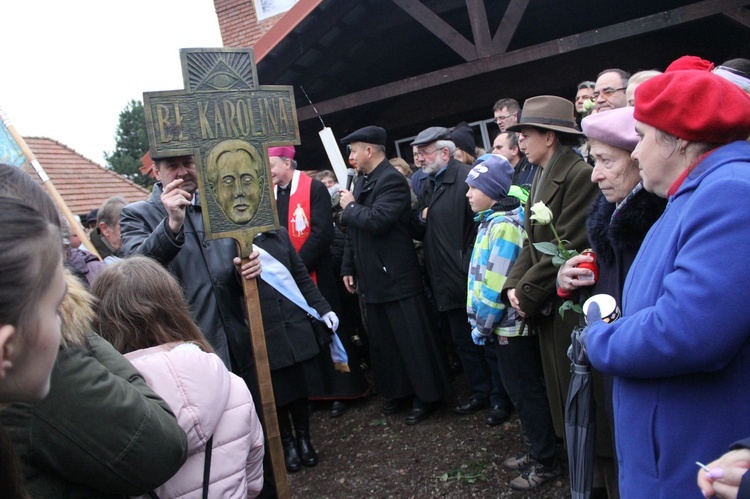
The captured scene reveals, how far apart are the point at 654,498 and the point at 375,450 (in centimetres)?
307

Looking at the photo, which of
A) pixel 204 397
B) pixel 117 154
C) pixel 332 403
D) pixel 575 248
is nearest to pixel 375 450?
pixel 332 403

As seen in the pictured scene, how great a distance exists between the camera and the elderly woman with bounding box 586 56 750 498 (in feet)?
4.96

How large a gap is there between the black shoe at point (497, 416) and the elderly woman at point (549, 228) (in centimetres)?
128

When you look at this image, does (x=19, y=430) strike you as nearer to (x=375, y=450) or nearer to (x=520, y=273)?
(x=520, y=273)

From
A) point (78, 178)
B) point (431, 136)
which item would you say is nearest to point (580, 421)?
point (431, 136)

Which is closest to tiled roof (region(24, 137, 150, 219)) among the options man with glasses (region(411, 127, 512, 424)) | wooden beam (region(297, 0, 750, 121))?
wooden beam (region(297, 0, 750, 121))

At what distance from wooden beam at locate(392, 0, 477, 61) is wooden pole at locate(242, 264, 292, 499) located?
15.0ft

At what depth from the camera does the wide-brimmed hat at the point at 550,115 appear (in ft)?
10.7

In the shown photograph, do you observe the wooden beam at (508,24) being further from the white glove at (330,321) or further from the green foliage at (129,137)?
the green foliage at (129,137)

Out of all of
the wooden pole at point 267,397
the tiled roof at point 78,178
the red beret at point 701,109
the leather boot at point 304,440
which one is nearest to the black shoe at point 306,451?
the leather boot at point 304,440

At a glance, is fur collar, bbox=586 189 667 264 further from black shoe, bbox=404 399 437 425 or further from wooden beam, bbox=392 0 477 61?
wooden beam, bbox=392 0 477 61

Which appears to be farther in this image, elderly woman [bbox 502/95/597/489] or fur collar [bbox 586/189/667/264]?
elderly woman [bbox 502/95/597/489]

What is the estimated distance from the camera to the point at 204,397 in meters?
1.81

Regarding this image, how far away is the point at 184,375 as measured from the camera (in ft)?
5.92
